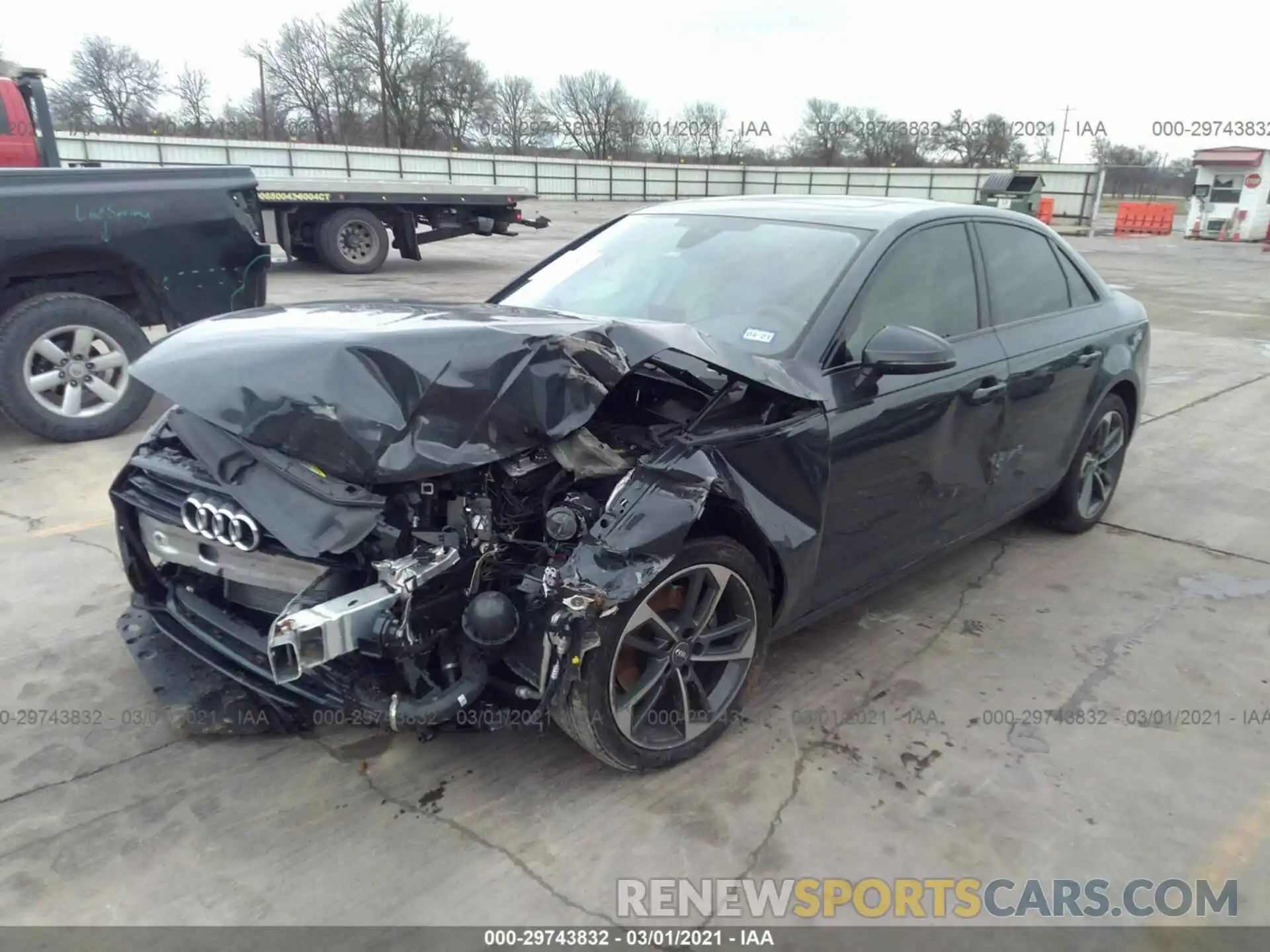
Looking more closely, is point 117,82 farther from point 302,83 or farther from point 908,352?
point 908,352

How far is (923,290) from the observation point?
3.42 metres

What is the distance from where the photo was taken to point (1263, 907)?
2.31 m

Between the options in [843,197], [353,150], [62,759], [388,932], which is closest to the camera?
[388,932]

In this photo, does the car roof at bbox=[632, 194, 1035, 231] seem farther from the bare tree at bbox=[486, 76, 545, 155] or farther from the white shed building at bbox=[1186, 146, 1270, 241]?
the bare tree at bbox=[486, 76, 545, 155]

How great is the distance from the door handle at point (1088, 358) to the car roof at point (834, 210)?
2.28ft

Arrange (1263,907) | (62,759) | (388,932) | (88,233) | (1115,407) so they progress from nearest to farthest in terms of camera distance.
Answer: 1. (388,932)
2. (1263,907)
3. (62,759)
4. (1115,407)
5. (88,233)

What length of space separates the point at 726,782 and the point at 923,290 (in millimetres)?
1990

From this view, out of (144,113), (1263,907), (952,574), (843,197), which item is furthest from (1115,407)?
(144,113)

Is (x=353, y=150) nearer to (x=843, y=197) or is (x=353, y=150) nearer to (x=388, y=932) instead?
(x=843, y=197)

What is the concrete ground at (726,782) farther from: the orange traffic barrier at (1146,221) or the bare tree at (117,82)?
the bare tree at (117,82)

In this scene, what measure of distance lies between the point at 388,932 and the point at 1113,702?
2.59m

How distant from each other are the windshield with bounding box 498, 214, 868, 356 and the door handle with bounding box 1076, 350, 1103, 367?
1.49 meters

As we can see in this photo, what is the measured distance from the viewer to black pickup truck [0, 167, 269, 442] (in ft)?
17.4

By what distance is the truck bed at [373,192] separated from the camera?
1284cm
